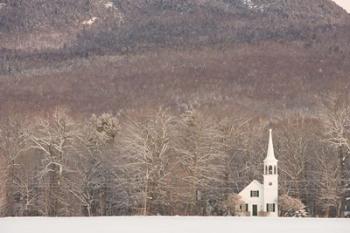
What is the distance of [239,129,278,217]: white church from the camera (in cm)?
7794

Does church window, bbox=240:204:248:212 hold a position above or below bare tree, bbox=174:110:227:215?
below

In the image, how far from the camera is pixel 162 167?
78.7 m

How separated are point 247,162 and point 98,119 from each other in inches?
608

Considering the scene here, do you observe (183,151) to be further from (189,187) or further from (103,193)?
A: (103,193)

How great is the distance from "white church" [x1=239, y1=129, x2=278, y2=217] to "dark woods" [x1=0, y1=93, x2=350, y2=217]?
1.45 meters

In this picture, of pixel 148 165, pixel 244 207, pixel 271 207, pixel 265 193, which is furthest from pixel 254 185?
pixel 148 165

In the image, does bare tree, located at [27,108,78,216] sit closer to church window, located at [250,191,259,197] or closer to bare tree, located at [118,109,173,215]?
bare tree, located at [118,109,173,215]

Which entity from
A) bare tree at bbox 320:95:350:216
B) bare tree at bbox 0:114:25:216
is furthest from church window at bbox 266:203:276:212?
bare tree at bbox 0:114:25:216

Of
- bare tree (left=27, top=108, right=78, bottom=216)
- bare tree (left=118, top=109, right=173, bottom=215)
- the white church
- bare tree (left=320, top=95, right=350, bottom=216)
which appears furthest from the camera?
bare tree (left=27, top=108, right=78, bottom=216)

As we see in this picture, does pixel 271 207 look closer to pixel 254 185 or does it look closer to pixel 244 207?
pixel 244 207

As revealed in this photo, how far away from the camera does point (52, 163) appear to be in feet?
268

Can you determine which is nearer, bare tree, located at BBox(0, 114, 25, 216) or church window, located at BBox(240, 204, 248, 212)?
church window, located at BBox(240, 204, 248, 212)

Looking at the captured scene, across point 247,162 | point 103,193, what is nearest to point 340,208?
point 247,162

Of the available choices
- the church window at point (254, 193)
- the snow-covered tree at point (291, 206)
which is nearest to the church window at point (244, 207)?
the church window at point (254, 193)
